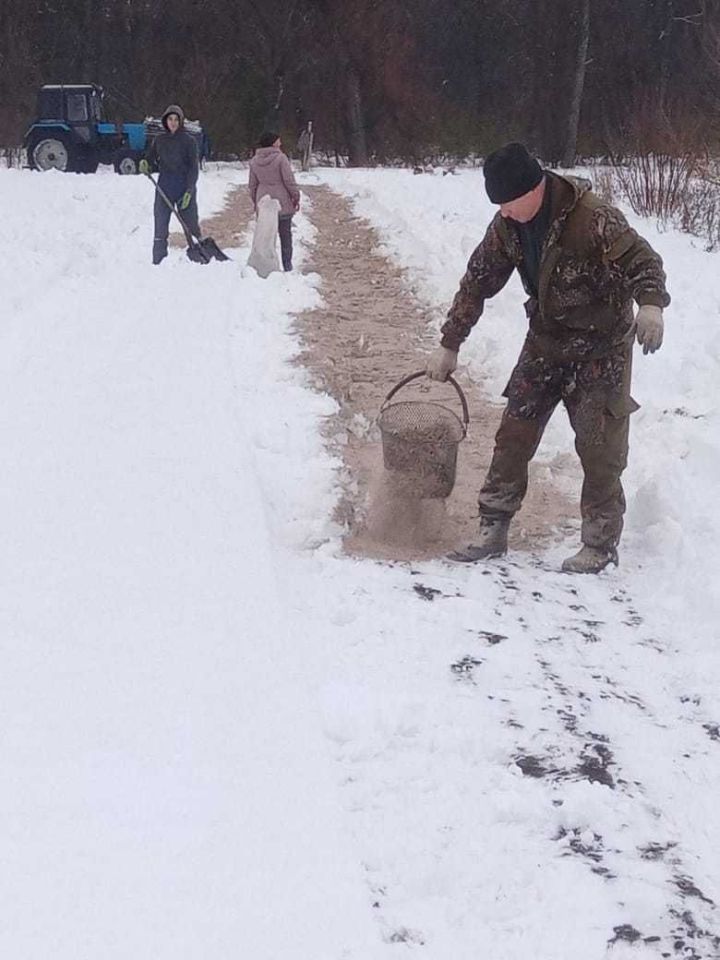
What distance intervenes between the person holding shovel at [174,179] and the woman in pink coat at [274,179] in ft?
2.39

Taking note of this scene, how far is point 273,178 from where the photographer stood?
10.1 metres

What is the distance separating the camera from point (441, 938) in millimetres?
2271

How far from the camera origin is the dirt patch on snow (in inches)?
175

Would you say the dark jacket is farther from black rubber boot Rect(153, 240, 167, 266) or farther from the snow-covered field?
the snow-covered field

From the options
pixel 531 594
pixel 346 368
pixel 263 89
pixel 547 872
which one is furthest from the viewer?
pixel 263 89

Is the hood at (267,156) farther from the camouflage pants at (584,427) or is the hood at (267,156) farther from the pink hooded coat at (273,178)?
the camouflage pants at (584,427)

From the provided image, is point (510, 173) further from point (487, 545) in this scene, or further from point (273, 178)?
point (273, 178)

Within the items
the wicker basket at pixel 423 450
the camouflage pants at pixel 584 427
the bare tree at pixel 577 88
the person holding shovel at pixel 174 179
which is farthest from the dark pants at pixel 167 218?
the bare tree at pixel 577 88

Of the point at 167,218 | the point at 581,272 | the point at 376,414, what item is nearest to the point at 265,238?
the point at 167,218

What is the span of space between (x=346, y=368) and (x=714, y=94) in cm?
1650

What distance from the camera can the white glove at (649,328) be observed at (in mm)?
3590

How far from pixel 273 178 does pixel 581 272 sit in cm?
682

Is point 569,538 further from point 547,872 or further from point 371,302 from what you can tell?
point 371,302

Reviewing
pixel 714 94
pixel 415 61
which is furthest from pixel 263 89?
pixel 714 94
